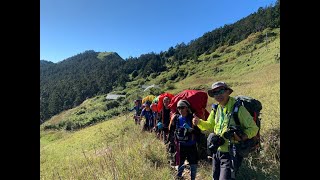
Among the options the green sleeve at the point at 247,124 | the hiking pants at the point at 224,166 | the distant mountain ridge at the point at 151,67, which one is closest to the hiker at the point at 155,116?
the hiking pants at the point at 224,166

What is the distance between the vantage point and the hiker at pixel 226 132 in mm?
4332

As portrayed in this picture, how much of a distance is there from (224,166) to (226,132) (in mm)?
550

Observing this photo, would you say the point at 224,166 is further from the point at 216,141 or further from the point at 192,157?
the point at 192,157

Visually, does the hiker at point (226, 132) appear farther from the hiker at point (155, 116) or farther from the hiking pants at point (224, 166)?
the hiker at point (155, 116)

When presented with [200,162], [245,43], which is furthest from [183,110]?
[245,43]

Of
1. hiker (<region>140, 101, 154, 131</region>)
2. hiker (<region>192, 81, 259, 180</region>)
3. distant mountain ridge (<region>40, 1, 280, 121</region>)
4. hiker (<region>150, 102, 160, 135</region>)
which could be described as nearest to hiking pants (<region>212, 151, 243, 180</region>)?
hiker (<region>192, 81, 259, 180</region>)

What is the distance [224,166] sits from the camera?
181 inches

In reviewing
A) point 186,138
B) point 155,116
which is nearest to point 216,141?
point 186,138

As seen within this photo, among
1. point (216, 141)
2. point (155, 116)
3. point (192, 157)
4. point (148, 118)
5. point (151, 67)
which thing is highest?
point (151, 67)

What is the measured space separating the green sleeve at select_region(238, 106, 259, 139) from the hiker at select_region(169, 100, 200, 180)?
1.88 metres

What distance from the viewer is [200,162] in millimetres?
7781

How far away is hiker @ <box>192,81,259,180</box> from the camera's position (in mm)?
4332
